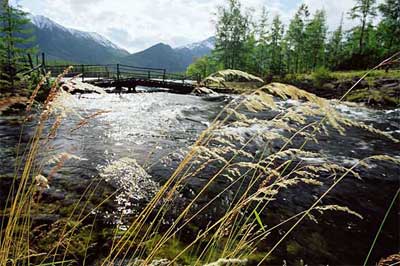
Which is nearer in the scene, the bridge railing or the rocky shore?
the rocky shore

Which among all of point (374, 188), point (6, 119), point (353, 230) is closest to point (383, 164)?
point (374, 188)

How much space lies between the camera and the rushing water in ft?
15.6

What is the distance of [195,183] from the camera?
7.17 m

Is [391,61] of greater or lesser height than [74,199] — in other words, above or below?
above

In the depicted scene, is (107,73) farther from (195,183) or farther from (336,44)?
(336,44)

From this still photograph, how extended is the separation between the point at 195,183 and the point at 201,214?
161cm

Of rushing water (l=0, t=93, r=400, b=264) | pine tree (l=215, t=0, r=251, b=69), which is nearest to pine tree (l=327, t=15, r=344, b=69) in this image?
pine tree (l=215, t=0, r=251, b=69)

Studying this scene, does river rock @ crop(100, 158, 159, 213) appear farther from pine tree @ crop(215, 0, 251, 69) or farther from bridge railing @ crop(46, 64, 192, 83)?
pine tree @ crop(215, 0, 251, 69)

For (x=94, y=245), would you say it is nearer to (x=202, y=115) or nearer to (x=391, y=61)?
(x=391, y=61)

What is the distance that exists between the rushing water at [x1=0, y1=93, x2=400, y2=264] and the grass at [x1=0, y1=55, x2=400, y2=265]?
46 centimetres

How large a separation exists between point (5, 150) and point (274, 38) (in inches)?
2591

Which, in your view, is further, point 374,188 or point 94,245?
point 374,188

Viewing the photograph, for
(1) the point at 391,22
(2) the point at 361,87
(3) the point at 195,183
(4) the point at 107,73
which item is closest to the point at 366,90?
(2) the point at 361,87

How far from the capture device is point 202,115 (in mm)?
17953
